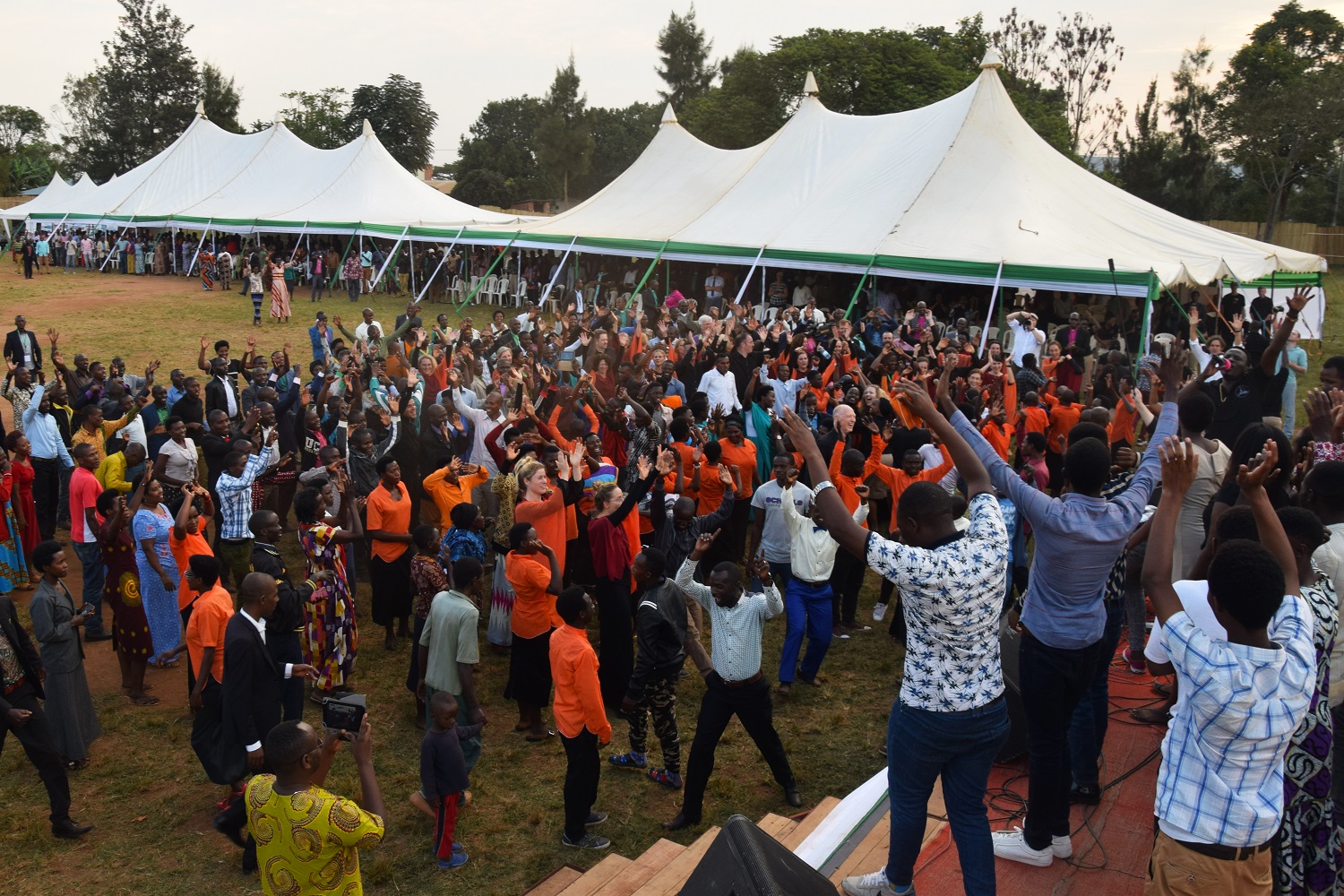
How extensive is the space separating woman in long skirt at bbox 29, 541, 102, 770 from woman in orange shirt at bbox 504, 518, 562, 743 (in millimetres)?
2280

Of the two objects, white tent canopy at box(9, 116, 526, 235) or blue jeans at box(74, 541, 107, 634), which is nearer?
blue jeans at box(74, 541, 107, 634)

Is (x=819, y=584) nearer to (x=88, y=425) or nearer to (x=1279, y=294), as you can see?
(x=88, y=425)

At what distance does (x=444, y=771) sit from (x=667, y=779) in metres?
1.35

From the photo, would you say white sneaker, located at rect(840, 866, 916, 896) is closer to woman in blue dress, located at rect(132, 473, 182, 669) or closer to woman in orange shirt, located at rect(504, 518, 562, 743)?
woman in orange shirt, located at rect(504, 518, 562, 743)

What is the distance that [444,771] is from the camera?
4.64 metres

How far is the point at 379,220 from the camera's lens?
27047mm

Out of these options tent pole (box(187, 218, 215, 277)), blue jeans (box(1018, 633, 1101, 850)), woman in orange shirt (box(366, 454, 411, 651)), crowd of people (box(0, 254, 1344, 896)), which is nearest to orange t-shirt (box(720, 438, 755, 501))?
crowd of people (box(0, 254, 1344, 896))

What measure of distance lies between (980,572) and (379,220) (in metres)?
26.6

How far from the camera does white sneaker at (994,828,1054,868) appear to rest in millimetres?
3639

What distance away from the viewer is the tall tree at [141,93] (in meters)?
58.6

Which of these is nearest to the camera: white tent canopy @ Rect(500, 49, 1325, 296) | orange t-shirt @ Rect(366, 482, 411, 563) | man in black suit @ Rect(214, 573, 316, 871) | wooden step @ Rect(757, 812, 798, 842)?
wooden step @ Rect(757, 812, 798, 842)

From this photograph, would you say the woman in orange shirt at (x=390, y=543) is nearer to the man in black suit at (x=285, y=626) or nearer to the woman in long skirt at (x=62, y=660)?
the man in black suit at (x=285, y=626)

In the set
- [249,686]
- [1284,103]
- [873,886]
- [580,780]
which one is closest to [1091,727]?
[873,886]

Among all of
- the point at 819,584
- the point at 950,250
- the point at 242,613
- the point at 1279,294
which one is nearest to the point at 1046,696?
the point at 819,584
